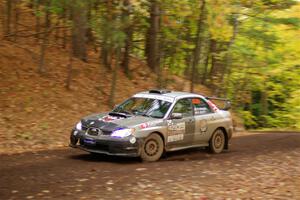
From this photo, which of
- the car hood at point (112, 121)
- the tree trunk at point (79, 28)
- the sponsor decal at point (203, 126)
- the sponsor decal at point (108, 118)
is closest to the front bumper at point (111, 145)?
the car hood at point (112, 121)

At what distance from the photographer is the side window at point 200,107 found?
12625mm

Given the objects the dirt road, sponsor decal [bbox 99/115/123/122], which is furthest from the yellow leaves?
sponsor decal [bbox 99/115/123/122]

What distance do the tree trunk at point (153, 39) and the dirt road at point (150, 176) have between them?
10.6 meters

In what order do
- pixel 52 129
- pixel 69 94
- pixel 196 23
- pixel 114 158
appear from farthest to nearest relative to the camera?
pixel 196 23 → pixel 69 94 → pixel 52 129 → pixel 114 158

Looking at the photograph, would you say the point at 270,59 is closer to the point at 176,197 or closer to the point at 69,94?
the point at 69,94

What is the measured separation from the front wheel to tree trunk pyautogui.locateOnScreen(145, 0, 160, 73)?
437 inches

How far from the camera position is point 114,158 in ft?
38.0

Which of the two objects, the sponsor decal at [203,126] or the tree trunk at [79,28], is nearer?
the sponsor decal at [203,126]

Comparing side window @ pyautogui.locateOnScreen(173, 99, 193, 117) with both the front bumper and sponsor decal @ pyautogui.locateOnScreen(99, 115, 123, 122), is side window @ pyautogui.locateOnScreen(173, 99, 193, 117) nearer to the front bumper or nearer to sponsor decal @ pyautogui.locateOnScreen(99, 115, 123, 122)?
sponsor decal @ pyautogui.locateOnScreen(99, 115, 123, 122)

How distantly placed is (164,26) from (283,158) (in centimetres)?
1212

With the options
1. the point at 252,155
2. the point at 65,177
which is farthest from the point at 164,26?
the point at 65,177

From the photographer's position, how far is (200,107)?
42.0ft

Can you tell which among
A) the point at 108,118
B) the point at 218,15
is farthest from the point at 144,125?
the point at 218,15

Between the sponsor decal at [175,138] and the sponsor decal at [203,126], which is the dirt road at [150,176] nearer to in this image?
the sponsor decal at [175,138]
